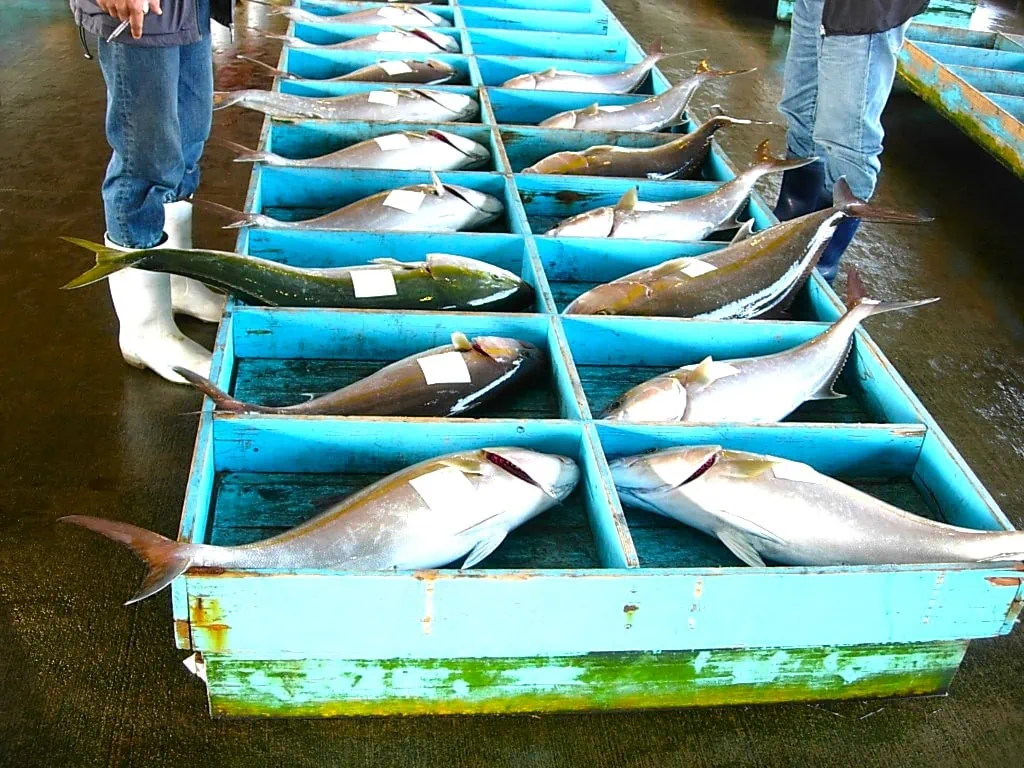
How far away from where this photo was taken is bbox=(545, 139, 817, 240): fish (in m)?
2.89

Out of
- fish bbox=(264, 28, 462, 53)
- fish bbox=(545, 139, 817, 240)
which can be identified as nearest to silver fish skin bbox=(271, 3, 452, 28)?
fish bbox=(264, 28, 462, 53)

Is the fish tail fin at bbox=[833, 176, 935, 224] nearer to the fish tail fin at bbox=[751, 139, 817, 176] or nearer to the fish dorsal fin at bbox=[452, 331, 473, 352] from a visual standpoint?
the fish tail fin at bbox=[751, 139, 817, 176]

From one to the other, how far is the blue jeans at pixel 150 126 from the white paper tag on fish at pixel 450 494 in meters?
1.37

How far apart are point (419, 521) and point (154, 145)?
4.77 feet

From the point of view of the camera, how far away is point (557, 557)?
192cm

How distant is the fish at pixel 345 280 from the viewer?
89.4 inches

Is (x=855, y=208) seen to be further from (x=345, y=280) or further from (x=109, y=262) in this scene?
(x=109, y=262)

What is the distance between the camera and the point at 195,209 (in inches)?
158

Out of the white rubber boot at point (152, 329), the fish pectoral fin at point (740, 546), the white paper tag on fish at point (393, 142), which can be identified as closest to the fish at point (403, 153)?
the white paper tag on fish at point (393, 142)

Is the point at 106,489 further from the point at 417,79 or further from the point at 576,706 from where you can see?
the point at 417,79

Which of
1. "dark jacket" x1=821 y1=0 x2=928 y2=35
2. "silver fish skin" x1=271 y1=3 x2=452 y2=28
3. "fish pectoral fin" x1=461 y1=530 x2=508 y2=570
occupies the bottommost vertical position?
"fish pectoral fin" x1=461 y1=530 x2=508 y2=570

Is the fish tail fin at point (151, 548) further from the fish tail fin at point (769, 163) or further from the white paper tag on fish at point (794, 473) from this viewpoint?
the fish tail fin at point (769, 163)

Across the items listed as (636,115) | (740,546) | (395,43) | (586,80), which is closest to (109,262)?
(740,546)

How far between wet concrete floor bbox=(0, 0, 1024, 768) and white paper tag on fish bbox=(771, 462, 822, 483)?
54 centimetres
